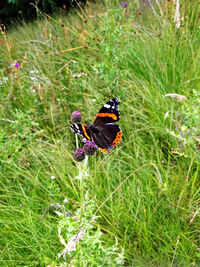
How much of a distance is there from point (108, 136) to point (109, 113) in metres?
0.14

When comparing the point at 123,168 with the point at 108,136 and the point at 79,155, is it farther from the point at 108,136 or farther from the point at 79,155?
the point at 79,155

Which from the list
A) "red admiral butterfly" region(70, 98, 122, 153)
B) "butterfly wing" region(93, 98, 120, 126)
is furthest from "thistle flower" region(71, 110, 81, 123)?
"butterfly wing" region(93, 98, 120, 126)

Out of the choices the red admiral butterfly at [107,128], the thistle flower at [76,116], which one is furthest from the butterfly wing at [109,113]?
the thistle flower at [76,116]

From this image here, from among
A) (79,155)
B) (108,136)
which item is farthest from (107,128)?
(79,155)

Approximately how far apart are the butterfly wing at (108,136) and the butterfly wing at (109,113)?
0.04 metres

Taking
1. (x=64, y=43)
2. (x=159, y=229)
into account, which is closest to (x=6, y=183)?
(x=159, y=229)

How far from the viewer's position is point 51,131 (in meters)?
2.50

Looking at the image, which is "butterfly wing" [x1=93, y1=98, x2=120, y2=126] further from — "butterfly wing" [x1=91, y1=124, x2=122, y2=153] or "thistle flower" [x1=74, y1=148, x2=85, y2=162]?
"thistle flower" [x1=74, y1=148, x2=85, y2=162]

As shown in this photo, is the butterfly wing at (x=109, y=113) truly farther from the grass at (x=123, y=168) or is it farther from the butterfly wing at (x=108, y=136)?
the grass at (x=123, y=168)

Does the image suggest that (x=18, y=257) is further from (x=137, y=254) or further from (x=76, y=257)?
(x=137, y=254)

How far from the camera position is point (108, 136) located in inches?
61.6

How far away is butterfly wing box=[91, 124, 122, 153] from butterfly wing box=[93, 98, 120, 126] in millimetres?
38

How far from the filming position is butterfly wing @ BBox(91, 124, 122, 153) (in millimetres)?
1501

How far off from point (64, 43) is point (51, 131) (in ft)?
6.17
